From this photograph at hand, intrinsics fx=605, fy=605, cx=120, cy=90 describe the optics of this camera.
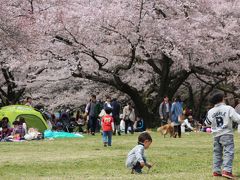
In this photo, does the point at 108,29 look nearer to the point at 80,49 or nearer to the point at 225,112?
the point at 80,49

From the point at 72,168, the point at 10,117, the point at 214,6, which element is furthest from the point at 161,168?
the point at 214,6

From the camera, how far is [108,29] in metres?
27.6

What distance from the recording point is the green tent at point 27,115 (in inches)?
918

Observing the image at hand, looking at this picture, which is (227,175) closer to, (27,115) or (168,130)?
(168,130)

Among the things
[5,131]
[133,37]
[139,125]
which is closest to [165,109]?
[133,37]

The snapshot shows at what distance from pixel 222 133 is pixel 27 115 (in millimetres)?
15010

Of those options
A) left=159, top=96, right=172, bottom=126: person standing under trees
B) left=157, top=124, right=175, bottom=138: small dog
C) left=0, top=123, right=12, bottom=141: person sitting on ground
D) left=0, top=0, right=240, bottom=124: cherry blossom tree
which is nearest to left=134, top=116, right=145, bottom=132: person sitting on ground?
left=0, top=0, right=240, bottom=124: cherry blossom tree

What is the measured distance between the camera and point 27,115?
2358 centimetres

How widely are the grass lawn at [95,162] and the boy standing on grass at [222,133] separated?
0.99ft

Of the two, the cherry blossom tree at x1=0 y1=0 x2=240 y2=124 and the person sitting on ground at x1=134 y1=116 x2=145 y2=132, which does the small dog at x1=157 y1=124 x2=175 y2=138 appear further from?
the person sitting on ground at x1=134 y1=116 x2=145 y2=132

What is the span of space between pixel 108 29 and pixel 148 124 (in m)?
6.28

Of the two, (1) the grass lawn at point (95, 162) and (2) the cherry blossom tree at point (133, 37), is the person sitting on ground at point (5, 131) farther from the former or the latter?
(2) the cherry blossom tree at point (133, 37)

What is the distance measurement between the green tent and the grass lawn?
5.92 metres

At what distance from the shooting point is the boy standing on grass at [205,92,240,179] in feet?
30.8
